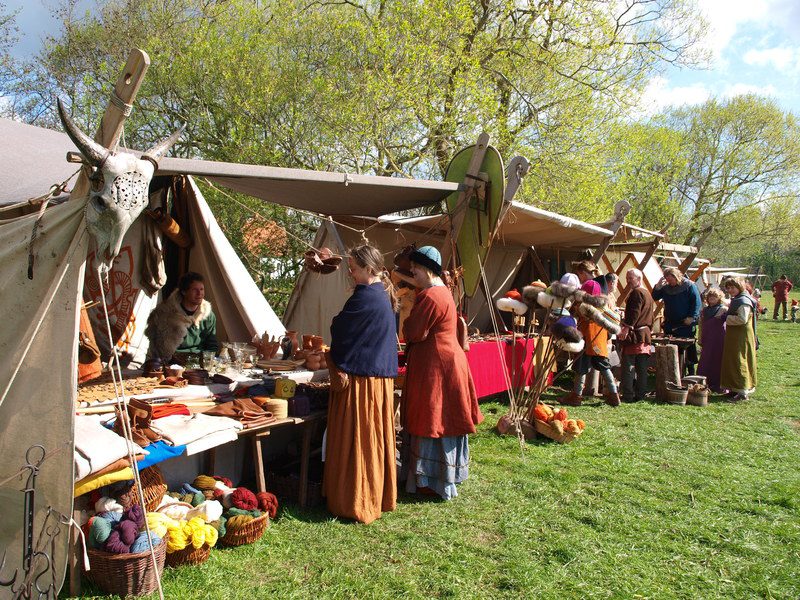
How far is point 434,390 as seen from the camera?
3.89 m

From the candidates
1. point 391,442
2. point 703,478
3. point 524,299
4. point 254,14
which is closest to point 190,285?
point 391,442

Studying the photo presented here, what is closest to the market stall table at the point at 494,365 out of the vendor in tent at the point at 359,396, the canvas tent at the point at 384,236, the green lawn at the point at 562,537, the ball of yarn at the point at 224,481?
the green lawn at the point at 562,537

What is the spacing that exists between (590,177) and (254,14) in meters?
6.81

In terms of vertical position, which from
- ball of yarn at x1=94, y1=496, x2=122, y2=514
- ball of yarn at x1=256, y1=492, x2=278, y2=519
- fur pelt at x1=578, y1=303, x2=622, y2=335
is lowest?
ball of yarn at x1=256, y1=492, x2=278, y2=519

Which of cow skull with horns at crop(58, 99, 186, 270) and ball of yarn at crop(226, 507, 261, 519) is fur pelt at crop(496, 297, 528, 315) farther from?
cow skull with horns at crop(58, 99, 186, 270)

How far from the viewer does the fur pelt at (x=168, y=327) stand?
4422 mm

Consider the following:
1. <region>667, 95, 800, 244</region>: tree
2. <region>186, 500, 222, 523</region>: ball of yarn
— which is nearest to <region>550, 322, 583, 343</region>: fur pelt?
<region>186, 500, 222, 523</region>: ball of yarn

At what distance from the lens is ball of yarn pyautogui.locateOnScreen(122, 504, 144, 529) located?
8.83 ft

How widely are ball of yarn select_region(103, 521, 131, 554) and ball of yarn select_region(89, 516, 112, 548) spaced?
0.06ft

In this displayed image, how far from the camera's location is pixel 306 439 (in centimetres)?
377

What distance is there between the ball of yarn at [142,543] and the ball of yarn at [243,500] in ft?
1.94

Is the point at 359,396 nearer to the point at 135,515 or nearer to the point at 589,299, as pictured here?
the point at 135,515

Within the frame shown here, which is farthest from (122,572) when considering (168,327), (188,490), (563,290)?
(563,290)

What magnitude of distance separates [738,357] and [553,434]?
3.52m
